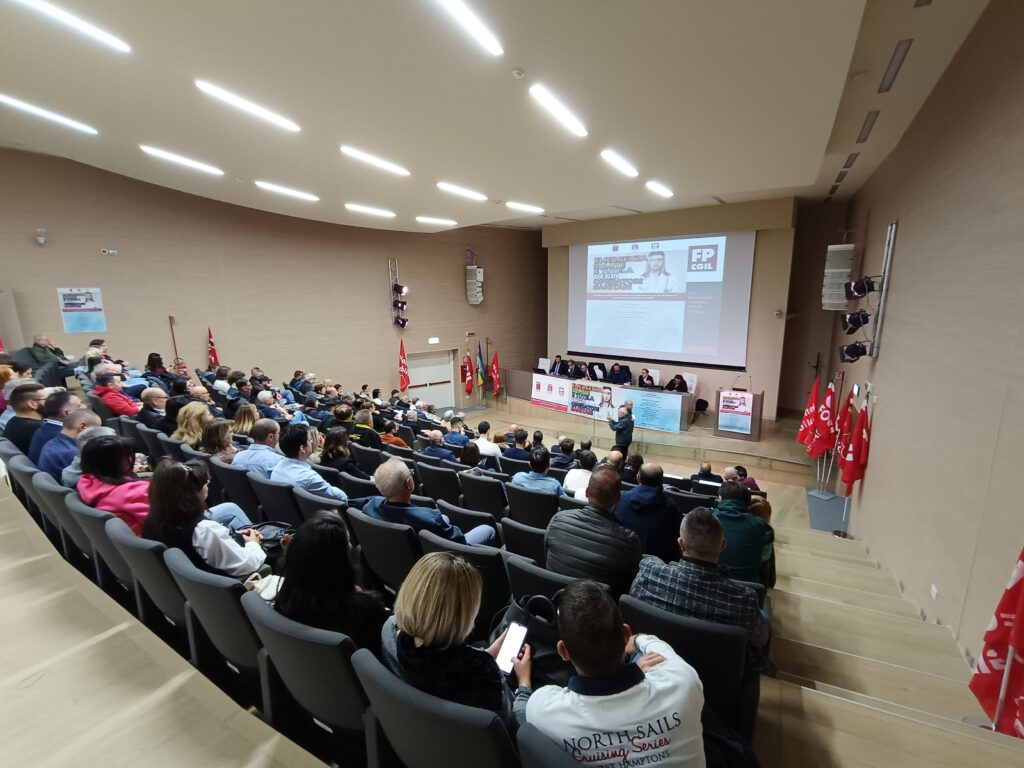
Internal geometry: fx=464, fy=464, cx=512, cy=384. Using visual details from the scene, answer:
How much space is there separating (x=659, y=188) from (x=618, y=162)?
217 centimetres

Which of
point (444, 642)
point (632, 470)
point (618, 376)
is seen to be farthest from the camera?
point (618, 376)

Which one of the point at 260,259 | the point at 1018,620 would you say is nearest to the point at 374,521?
the point at 1018,620

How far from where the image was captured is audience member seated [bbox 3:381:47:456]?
3.47 meters

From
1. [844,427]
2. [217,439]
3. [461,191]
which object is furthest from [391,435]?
[844,427]

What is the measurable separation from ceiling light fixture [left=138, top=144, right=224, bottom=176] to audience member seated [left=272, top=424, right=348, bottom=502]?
5303mm

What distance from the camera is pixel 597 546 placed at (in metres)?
2.25

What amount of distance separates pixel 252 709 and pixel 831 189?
41.1ft

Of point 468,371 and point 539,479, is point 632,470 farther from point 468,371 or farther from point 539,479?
point 468,371

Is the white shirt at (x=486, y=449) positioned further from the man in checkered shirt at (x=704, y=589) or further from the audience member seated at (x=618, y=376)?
the audience member seated at (x=618, y=376)

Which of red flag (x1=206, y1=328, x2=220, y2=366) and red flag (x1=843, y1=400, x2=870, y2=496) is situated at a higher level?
red flag (x1=206, y1=328, x2=220, y2=366)

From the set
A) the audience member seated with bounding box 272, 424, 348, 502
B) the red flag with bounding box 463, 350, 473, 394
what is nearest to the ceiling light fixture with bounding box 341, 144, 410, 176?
the audience member seated with bounding box 272, 424, 348, 502

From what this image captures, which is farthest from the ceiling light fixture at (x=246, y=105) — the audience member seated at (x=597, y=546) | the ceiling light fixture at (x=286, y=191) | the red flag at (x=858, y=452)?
the red flag at (x=858, y=452)

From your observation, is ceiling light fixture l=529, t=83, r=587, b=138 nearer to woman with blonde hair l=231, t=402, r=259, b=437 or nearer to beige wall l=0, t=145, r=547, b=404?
woman with blonde hair l=231, t=402, r=259, b=437

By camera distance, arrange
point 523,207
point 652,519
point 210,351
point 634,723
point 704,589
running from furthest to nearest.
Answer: point 523,207 < point 210,351 < point 652,519 < point 704,589 < point 634,723
